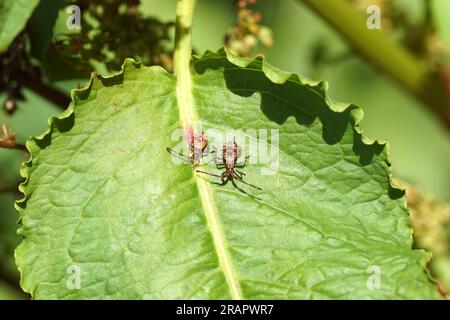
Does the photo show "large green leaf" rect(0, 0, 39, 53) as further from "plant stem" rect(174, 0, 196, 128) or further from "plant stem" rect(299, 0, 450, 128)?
"plant stem" rect(299, 0, 450, 128)

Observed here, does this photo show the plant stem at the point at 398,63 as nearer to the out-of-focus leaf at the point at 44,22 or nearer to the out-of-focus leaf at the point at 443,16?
the out-of-focus leaf at the point at 443,16

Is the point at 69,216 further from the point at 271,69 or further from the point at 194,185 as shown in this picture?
the point at 271,69

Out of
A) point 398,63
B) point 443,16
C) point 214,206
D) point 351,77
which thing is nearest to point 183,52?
point 214,206

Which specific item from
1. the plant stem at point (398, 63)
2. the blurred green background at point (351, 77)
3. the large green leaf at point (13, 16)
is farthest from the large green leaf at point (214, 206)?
the blurred green background at point (351, 77)

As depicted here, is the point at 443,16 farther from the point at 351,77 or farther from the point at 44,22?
the point at 351,77

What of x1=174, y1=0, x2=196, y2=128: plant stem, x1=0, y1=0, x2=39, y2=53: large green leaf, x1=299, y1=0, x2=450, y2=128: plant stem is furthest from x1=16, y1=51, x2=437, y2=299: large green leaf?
x1=299, y1=0, x2=450, y2=128: plant stem

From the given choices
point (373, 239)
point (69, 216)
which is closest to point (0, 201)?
point (69, 216)

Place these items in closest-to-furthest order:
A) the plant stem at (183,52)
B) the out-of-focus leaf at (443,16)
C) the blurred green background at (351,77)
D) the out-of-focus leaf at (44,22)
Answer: the plant stem at (183,52)
the out-of-focus leaf at (44,22)
the out-of-focus leaf at (443,16)
the blurred green background at (351,77)
